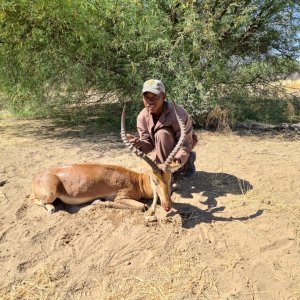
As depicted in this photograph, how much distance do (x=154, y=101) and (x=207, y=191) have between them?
1.51 m

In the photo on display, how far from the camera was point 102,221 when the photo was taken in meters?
4.70

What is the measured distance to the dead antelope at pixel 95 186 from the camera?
504 cm

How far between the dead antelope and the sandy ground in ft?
0.48

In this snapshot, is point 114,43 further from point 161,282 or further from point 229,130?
point 161,282

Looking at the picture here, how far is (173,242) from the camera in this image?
4211 millimetres

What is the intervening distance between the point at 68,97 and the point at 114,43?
1811 millimetres

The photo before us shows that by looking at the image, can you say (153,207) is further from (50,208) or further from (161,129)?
(50,208)

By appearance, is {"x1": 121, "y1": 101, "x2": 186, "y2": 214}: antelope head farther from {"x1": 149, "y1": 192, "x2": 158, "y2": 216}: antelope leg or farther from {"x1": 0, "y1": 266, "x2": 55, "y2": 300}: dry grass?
{"x1": 0, "y1": 266, "x2": 55, "y2": 300}: dry grass

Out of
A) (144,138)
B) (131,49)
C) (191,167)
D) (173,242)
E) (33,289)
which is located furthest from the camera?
(131,49)

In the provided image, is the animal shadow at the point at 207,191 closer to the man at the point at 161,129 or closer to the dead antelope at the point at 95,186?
the dead antelope at the point at 95,186

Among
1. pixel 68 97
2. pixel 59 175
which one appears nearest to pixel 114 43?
pixel 68 97

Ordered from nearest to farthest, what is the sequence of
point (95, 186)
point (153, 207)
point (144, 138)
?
point (153, 207), point (95, 186), point (144, 138)

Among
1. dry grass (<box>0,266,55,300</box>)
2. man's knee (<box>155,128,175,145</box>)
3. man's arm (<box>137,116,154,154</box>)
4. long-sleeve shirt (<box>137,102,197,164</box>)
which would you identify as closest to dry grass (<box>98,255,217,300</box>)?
dry grass (<box>0,266,55,300</box>)

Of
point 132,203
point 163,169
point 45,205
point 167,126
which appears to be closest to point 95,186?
point 132,203
